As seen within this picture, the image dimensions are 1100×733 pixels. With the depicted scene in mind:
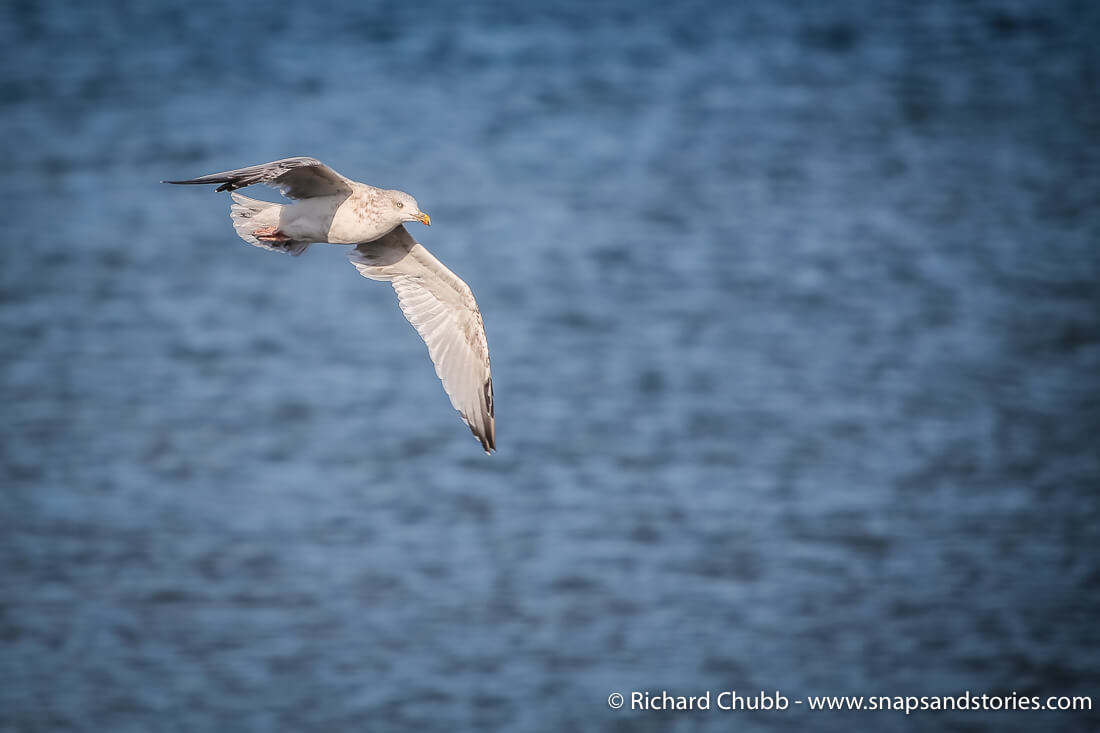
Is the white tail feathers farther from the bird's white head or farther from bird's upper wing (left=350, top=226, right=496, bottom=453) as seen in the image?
bird's upper wing (left=350, top=226, right=496, bottom=453)

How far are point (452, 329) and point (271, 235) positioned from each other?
1333 mm

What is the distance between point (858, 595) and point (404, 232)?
34.6 feet

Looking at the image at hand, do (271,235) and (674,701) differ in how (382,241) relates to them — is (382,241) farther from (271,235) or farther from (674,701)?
(674,701)

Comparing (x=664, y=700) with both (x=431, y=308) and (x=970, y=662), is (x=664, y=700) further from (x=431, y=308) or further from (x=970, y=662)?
(x=431, y=308)

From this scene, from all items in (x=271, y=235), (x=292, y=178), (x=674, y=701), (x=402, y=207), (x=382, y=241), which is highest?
(x=292, y=178)

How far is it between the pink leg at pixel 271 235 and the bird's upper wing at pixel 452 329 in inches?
32.9

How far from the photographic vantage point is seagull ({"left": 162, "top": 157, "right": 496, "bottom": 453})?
6.15m

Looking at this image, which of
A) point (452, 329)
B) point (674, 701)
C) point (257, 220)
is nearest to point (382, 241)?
→ point (452, 329)

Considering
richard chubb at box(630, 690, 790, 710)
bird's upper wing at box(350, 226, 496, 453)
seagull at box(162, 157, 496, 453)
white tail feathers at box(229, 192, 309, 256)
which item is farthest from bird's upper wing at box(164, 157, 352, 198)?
richard chubb at box(630, 690, 790, 710)

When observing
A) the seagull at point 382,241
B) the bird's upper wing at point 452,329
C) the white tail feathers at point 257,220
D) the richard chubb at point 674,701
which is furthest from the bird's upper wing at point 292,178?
the richard chubb at point 674,701

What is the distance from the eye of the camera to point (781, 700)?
1445cm

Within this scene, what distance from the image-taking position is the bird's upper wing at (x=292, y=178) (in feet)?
18.0

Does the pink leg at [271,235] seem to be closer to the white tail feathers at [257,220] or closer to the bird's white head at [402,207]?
the white tail feathers at [257,220]

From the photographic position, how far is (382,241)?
702 cm
